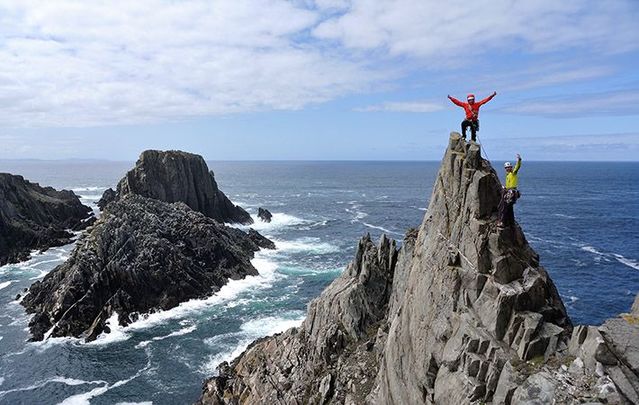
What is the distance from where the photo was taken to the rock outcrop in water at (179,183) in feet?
352

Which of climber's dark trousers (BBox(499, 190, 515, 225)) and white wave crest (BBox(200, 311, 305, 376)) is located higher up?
climber's dark trousers (BBox(499, 190, 515, 225))

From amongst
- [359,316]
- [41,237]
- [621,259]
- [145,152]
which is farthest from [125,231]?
[621,259]

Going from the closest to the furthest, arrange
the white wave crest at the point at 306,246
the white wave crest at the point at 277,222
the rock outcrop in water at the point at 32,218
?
the white wave crest at the point at 306,246 < the rock outcrop in water at the point at 32,218 < the white wave crest at the point at 277,222

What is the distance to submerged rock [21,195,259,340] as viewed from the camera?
62344mm

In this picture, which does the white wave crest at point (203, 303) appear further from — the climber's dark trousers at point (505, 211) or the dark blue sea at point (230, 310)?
the climber's dark trousers at point (505, 211)

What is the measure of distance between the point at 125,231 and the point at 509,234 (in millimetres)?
64710

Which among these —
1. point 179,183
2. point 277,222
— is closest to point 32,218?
A: point 179,183

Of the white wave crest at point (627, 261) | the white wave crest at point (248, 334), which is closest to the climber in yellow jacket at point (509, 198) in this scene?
the white wave crest at point (248, 334)

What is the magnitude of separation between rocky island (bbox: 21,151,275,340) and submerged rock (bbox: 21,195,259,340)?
0.11 metres

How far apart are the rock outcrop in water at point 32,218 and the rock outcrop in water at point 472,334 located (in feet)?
267

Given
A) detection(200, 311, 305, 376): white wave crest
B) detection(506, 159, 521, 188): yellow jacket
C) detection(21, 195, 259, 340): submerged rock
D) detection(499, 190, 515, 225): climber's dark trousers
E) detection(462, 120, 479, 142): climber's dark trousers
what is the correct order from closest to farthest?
detection(499, 190, 515, 225): climber's dark trousers, detection(506, 159, 521, 188): yellow jacket, detection(462, 120, 479, 142): climber's dark trousers, detection(200, 311, 305, 376): white wave crest, detection(21, 195, 259, 340): submerged rock

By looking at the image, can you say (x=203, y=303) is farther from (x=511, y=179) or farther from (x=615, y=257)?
(x=615, y=257)

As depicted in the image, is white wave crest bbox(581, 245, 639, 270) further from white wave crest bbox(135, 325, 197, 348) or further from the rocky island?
white wave crest bbox(135, 325, 197, 348)

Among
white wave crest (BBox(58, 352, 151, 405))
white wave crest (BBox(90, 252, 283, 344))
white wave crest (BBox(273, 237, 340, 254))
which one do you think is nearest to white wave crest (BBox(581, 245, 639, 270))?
white wave crest (BBox(273, 237, 340, 254))
